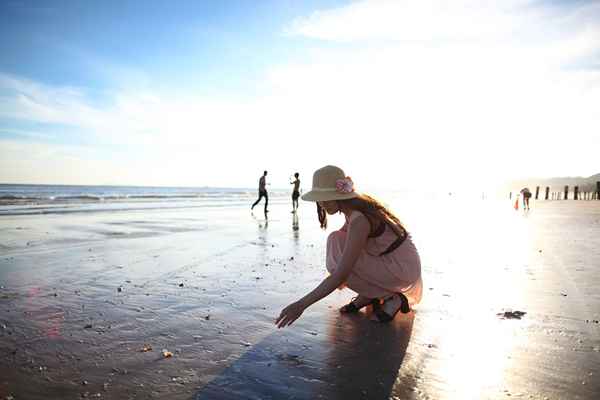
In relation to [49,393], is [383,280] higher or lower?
higher

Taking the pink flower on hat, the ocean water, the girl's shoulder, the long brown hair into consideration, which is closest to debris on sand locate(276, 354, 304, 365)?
the girl's shoulder

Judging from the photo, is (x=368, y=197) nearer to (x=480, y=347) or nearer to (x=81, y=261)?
(x=480, y=347)

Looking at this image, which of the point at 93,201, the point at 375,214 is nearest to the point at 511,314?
the point at 375,214

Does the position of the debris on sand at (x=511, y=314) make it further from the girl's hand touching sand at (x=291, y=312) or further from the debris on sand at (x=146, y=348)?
the debris on sand at (x=146, y=348)

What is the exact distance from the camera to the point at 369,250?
12.1ft

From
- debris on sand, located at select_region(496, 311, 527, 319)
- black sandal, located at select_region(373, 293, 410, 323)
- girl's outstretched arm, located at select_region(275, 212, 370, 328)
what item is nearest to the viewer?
Result: girl's outstretched arm, located at select_region(275, 212, 370, 328)

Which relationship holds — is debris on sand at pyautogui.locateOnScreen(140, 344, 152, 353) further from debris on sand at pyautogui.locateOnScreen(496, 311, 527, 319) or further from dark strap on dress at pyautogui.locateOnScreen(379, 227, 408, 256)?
debris on sand at pyautogui.locateOnScreen(496, 311, 527, 319)

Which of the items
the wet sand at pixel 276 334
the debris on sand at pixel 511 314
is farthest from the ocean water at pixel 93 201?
the debris on sand at pixel 511 314

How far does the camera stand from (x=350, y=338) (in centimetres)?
318

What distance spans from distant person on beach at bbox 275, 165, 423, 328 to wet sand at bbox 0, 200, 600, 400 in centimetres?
20

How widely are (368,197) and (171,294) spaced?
103 inches

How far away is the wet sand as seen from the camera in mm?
2393

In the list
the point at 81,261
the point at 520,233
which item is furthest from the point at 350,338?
the point at 520,233

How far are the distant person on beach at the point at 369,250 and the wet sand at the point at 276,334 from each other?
0.65 ft
